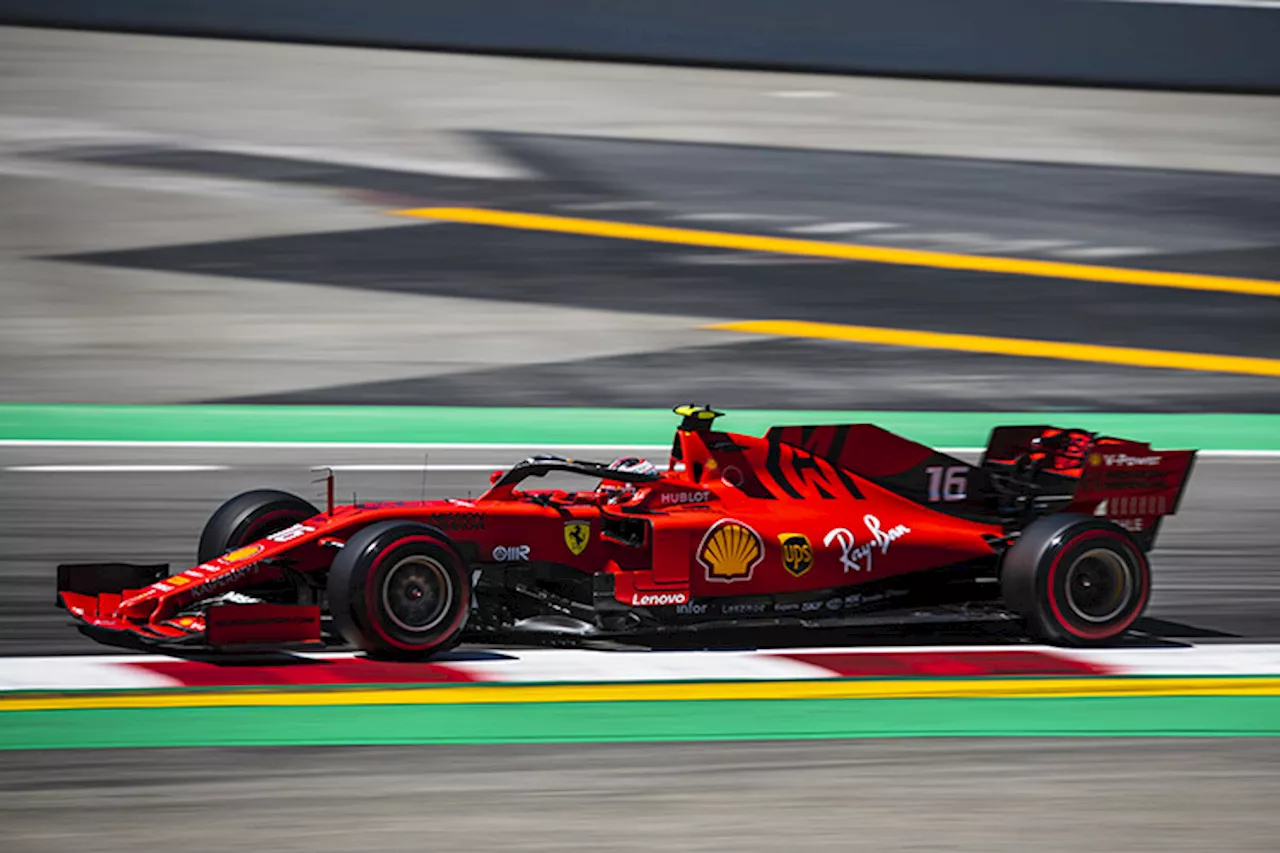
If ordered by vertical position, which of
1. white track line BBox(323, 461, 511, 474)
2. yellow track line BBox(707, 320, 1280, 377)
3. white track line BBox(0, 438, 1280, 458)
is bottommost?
white track line BBox(323, 461, 511, 474)

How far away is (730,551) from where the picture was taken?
7934mm

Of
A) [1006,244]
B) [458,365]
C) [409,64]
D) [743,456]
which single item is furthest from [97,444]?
[409,64]

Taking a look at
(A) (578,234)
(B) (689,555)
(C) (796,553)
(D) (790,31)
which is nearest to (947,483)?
(C) (796,553)

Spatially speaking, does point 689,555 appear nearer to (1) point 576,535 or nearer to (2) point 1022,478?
(1) point 576,535

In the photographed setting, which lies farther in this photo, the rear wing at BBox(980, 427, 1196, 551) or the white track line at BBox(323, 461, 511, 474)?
the white track line at BBox(323, 461, 511, 474)

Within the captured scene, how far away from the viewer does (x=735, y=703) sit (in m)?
7.19

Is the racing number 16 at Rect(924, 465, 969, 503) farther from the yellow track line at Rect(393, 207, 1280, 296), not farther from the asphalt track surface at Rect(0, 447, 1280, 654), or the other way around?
the yellow track line at Rect(393, 207, 1280, 296)

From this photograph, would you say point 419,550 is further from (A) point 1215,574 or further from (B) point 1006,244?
(B) point 1006,244

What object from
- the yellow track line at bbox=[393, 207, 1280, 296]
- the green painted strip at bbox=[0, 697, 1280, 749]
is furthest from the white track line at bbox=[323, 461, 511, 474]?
the yellow track line at bbox=[393, 207, 1280, 296]

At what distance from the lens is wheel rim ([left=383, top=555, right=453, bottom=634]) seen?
24.1 ft

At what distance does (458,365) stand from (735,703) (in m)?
7.76

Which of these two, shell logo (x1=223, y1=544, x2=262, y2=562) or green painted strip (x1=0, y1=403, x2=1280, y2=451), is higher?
green painted strip (x1=0, y1=403, x2=1280, y2=451)

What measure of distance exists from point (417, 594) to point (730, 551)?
131 cm

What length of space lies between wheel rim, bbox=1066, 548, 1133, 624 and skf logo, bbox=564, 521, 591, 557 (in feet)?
6.68
